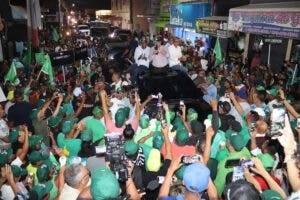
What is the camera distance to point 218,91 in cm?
883

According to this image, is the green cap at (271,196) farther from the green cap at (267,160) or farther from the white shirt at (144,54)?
the white shirt at (144,54)

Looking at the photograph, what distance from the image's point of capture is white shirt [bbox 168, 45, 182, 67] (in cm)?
1109

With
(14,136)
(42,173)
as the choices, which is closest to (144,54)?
(14,136)

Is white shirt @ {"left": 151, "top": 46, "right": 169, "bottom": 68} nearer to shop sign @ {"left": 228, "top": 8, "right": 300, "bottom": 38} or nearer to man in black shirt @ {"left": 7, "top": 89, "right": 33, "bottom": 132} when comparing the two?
shop sign @ {"left": 228, "top": 8, "right": 300, "bottom": 38}

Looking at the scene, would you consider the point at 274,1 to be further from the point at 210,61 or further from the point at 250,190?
the point at 250,190

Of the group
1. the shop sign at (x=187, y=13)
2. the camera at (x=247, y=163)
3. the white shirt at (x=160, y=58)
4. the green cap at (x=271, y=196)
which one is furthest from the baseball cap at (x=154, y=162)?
the shop sign at (x=187, y=13)

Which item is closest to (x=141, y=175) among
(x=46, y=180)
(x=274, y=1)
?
(x=46, y=180)

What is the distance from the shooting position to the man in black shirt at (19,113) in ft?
21.8

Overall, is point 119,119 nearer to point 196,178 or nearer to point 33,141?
point 33,141

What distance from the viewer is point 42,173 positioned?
4.14 metres

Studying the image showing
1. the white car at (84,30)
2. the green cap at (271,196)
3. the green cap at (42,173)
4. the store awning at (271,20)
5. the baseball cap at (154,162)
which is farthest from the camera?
the white car at (84,30)

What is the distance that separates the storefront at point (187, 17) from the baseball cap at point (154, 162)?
1779cm

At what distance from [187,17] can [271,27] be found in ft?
41.9

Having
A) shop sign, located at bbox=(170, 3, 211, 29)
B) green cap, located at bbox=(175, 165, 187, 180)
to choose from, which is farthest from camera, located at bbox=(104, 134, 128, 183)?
shop sign, located at bbox=(170, 3, 211, 29)
